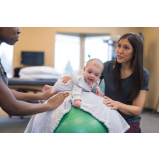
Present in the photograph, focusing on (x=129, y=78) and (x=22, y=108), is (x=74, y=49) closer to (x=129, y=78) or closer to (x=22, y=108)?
(x=129, y=78)

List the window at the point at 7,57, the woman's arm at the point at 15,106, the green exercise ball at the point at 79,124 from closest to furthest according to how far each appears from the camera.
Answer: the woman's arm at the point at 15,106
the green exercise ball at the point at 79,124
the window at the point at 7,57

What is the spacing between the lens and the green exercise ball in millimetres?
939

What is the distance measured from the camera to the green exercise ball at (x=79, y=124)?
37.0 inches

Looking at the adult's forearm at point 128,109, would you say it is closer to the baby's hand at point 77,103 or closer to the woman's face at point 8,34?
the baby's hand at point 77,103

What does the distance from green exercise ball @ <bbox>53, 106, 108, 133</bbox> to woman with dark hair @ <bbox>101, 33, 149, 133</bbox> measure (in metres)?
0.27

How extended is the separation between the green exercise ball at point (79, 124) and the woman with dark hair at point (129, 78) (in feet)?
0.90

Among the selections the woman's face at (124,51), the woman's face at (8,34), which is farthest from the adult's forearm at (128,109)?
the woman's face at (8,34)

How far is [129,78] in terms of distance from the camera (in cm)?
142

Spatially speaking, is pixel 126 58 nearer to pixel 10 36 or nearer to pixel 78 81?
pixel 78 81

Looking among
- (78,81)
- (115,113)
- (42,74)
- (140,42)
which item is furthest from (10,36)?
(42,74)

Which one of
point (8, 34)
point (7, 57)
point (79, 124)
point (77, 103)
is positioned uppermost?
point (7, 57)

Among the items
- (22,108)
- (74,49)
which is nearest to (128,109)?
(22,108)

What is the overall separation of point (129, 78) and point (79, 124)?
69cm

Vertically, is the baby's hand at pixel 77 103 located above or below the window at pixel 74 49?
below
